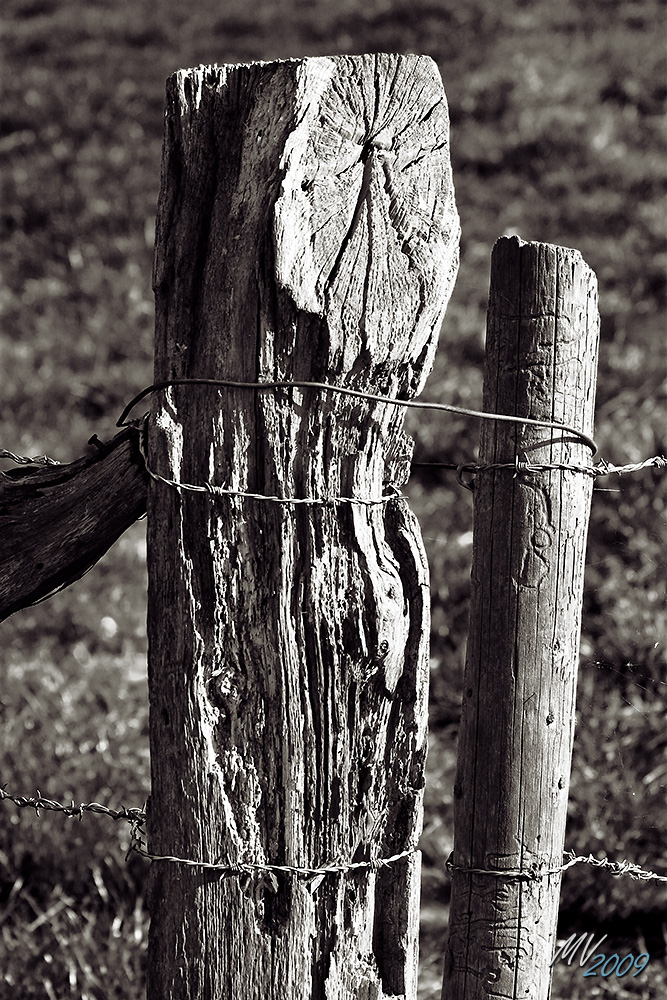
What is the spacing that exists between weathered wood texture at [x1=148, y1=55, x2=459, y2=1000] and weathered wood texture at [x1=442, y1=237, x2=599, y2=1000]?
0.12 meters

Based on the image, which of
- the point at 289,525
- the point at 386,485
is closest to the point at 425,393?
the point at 386,485

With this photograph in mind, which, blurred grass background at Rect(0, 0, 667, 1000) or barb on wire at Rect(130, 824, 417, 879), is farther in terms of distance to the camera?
blurred grass background at Rect(0, 0, 667, 1000)

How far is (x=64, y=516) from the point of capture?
190 centimetres

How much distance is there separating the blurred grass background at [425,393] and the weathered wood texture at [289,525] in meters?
0.74

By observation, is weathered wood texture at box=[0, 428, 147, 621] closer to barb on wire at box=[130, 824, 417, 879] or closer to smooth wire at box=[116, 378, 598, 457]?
smooth wire at box=[116, 378, 598, 457]

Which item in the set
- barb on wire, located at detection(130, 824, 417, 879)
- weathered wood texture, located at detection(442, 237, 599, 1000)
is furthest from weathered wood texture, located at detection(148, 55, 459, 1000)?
weathered wood texture, located at detection(442, 237, 599, 1000)

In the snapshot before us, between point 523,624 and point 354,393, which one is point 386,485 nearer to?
point 354,393

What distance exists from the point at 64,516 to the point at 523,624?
0.83 meters

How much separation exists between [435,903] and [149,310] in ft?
13.9

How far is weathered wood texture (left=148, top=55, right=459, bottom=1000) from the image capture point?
170cm

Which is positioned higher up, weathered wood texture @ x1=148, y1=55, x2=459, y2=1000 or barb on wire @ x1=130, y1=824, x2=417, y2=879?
weathered wood texture @ x1=148, y1=55, x2=459, y2=1000

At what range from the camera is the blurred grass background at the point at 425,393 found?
11.0 feet

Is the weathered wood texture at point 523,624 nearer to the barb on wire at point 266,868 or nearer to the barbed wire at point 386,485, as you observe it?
the barbed wire at point 386,485

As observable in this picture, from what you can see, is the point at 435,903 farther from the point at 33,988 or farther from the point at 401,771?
the point at 401,771
